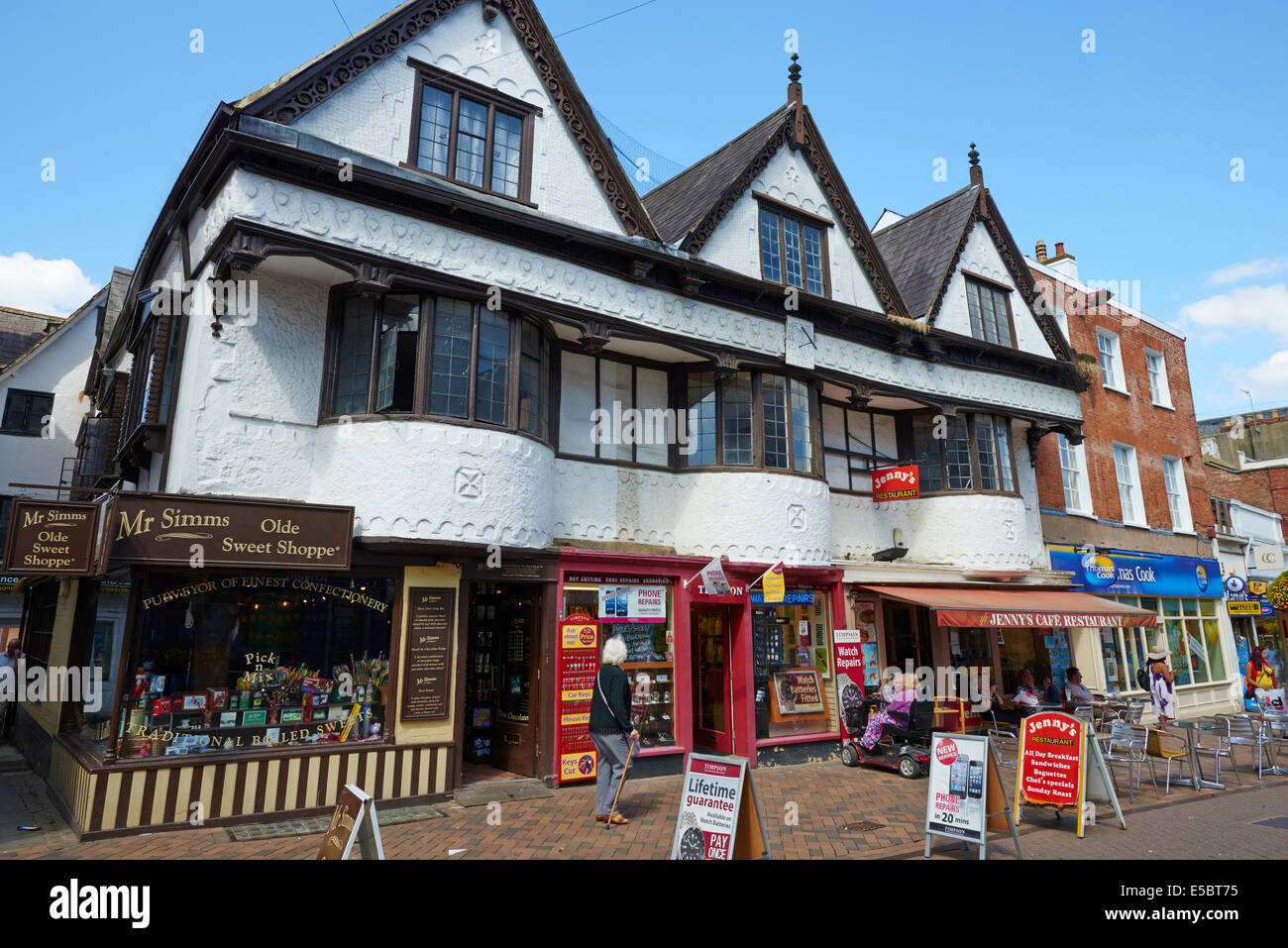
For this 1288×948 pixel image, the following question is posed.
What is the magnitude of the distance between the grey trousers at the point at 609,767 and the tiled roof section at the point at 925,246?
11713 millimetres

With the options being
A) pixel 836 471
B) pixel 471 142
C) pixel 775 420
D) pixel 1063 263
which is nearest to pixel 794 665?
pixel 836 471

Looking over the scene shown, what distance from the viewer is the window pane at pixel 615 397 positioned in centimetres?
1280

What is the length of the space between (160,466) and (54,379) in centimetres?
1685

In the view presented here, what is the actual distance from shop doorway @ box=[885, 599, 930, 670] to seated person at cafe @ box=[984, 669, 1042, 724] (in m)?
1.72

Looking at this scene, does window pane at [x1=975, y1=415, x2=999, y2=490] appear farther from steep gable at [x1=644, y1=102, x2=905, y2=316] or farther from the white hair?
the white hair

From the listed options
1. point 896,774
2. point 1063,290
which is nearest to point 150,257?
point 896,774

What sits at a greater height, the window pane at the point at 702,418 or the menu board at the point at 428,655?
the window pane at the point at 702,418

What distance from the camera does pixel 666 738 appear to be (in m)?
12.0

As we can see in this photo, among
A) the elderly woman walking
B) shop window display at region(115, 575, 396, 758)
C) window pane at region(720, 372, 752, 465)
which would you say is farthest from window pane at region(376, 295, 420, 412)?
window pane at region(720, 372, 752, 465)

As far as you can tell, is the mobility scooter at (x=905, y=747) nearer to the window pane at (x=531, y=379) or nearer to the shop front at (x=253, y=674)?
the shop front at (x=253, y=674)

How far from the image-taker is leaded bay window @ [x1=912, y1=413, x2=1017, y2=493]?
53.9ft

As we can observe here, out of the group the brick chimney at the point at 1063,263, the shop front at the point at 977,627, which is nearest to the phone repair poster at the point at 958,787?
the shop front at the point at 977,627

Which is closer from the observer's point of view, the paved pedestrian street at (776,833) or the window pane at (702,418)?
the paved pedestrian street at (776,833)
